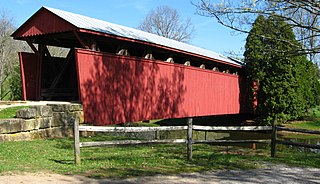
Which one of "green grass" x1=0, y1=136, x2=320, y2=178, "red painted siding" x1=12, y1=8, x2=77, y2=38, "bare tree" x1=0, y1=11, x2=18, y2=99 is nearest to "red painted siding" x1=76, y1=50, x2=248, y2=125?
"red painted siding" x1=12, y1=8, x2=77, y2=38

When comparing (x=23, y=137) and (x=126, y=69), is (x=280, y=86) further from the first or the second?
(x=23, y=137)

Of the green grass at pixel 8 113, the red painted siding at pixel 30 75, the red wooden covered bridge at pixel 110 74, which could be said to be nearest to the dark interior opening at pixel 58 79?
the red wooden covered bridge at pixel 110 74

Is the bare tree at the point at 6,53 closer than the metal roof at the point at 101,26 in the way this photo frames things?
No

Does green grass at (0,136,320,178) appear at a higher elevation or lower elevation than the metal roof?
lower

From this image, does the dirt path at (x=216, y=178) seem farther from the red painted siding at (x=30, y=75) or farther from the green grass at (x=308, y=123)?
the green grass at (x=308, y=123)

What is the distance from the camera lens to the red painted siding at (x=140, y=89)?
1024 centimetres

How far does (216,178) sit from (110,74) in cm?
609

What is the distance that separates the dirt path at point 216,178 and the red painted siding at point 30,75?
7.99 m

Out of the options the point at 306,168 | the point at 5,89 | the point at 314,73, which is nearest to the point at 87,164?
the point at 306,168

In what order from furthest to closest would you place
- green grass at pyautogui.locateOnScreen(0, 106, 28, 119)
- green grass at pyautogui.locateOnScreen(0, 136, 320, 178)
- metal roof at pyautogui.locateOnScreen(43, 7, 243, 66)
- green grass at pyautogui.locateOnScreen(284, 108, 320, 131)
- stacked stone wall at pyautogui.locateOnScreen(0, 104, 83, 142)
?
green grass at pyautogui.locateOnScreen(284, 108, 320, 131)
metal roof at pyautogui.locateOnScreen(43, 7, 243, 66)
green grass at pyautogui.locateOnScreen(0, 106, 28, 119)
stacked stone wall at pyautogui.locateOnScreen(0, 104, 83, 142)
green grass at pyautogui.locateOnScreen(0, 136, 320, 178)

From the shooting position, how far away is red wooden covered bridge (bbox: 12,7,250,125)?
1033 centimetres

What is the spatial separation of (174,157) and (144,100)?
4.93m

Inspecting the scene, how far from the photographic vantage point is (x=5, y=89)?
3078cm

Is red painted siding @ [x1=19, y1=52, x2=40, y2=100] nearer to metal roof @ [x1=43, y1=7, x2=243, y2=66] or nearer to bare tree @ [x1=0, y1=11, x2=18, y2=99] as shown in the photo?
metal roof @ [x1=43, y1=7, x2=243, y2=66]
